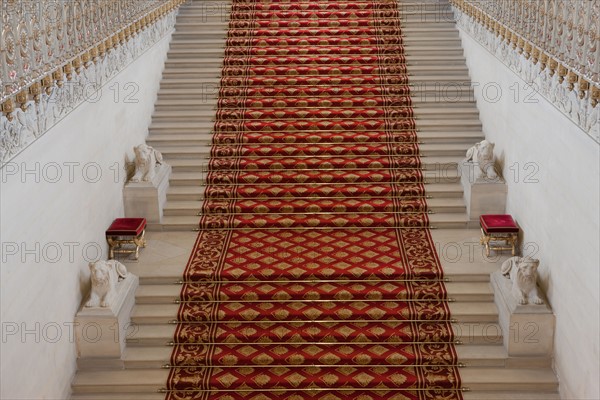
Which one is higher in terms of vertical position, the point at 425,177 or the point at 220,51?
the point at 220,51

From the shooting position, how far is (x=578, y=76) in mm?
5402

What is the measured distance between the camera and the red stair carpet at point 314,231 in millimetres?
6402

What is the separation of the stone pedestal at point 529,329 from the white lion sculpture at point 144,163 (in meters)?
3.83

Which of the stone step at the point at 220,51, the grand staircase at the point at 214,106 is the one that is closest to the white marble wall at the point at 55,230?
the grand staircase at the point at 214,106

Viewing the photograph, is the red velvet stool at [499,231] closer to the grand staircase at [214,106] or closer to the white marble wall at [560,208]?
the white marble wall at [560,208]

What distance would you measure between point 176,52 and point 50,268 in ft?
16.8

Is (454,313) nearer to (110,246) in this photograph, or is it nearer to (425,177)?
(425,177)

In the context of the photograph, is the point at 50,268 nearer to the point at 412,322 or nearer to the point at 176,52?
the point at 412,322

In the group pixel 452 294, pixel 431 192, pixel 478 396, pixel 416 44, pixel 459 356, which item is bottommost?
pixel 478 396

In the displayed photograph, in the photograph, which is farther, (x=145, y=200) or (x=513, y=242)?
(x=145, y=200)

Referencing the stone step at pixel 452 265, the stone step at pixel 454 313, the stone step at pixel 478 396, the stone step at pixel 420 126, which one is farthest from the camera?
the stone step at pixel 420 126

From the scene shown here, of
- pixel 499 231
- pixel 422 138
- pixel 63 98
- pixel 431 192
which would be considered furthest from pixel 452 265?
pixel 63 98

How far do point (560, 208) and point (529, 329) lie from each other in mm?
1037

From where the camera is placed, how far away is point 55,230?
598cm
